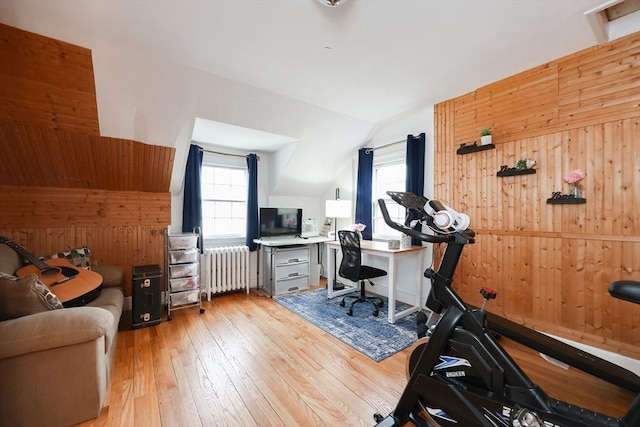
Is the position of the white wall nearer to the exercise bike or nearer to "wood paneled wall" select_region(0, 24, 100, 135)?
the exercise bike

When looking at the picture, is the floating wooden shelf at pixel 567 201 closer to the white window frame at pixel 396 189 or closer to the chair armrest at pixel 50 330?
the white window frame at pixel 396 189

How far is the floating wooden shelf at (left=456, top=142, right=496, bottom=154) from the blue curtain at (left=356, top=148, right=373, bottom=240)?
142 cm

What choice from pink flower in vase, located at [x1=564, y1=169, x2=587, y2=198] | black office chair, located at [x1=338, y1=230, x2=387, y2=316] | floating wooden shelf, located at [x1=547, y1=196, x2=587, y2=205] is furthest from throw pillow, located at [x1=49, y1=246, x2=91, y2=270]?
pink flower in vase, located at [x1=564, y1=169, x2=587, y2=198]

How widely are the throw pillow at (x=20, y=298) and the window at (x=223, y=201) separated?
2.40m

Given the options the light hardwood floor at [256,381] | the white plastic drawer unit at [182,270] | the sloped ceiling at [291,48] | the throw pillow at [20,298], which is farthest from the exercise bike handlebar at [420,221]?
the white plastic drawer unit at [182,270]

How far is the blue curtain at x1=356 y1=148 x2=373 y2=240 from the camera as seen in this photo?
4286 mm

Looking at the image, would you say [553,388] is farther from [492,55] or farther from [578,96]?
[492,55]

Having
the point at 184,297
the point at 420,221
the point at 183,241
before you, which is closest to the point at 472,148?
the point at 420,221

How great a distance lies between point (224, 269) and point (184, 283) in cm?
67

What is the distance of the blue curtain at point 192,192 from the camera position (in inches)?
150

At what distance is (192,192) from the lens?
382 centimetres

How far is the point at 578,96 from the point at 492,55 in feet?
2.74

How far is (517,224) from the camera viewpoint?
2709 millimetres

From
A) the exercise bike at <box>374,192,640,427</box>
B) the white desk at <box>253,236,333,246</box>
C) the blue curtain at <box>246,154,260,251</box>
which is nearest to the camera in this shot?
the exercise bike at <box>374,192,640,427</box>
